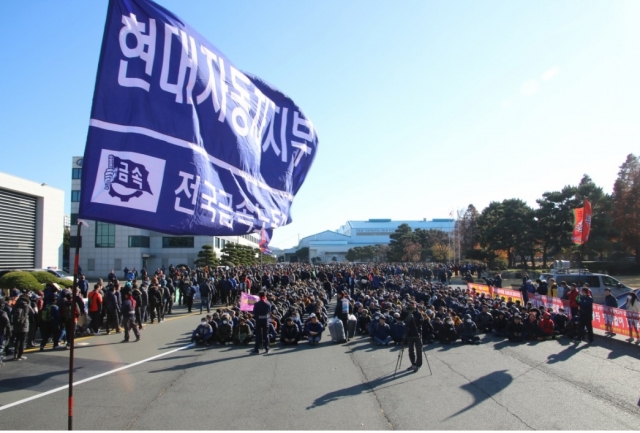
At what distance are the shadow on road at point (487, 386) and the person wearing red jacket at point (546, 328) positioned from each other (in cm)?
473

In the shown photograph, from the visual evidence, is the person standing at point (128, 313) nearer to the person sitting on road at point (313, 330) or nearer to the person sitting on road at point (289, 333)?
the person sitting on road at point (289, 333)

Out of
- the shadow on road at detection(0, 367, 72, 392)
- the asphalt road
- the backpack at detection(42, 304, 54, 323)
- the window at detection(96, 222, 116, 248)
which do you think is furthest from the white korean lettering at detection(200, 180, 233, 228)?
the window at detection(96, 222, 116, 248)

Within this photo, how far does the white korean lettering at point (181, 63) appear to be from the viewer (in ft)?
15.1

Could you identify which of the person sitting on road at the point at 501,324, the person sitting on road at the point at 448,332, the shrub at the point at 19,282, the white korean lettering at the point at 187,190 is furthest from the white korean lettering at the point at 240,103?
the shrub at the point at 19,282

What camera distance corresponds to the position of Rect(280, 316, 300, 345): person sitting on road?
13.2 m

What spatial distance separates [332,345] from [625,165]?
44.2 meters


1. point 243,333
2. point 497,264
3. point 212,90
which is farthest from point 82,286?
point 497,264

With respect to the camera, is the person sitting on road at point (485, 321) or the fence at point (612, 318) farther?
the person sitting on road at point (485, 321)

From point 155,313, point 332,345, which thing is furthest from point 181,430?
point 155,313

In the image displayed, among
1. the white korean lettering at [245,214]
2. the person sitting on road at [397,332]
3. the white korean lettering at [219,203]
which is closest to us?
the white korean lettering at [219,203]

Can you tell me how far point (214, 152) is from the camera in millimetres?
5020

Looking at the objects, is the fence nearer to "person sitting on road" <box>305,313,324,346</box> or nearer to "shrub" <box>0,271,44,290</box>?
"person sitting on road" <box>305,313,324,346</box>

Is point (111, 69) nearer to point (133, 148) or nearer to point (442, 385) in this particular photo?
point (133, 148)

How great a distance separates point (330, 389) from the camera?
27.2 ft
